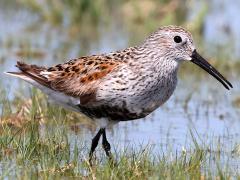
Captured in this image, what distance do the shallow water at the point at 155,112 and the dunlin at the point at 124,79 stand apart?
21.1 inches

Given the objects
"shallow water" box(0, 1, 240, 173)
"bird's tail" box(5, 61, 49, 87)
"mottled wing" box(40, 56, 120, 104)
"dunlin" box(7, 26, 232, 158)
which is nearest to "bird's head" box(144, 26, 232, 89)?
"dunlin" box(7, 26, 232, 158)

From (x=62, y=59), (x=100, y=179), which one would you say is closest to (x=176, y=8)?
(x=62, y=59)

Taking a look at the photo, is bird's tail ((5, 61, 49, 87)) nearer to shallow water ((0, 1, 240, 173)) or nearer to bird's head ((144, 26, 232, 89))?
shallow water ((0, 1, 240, 173))

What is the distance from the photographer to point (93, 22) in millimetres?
17953

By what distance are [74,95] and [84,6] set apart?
874cm

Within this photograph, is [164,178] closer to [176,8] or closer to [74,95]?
[74,95]

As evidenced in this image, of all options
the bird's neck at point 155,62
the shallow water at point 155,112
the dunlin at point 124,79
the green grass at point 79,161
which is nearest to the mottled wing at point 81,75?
the dunlin at point 124,79

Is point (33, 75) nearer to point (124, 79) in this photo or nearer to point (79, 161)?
point (124, 79)

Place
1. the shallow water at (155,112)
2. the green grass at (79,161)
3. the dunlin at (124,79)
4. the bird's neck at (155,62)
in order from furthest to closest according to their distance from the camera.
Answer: the shallow water at (155,112), the bird's neck at (155,62), the dunlin at (124,79), the green grass at (79,161)

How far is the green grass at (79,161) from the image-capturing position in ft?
25.4

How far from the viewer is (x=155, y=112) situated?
12109 millimetres

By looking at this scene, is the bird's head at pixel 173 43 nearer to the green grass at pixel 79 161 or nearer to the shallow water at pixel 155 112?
the shallow water at pixel 155 112

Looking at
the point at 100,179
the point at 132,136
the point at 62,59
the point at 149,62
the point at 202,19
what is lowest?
the point at 100,179

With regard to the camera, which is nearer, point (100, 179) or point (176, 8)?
point (100, 179)
